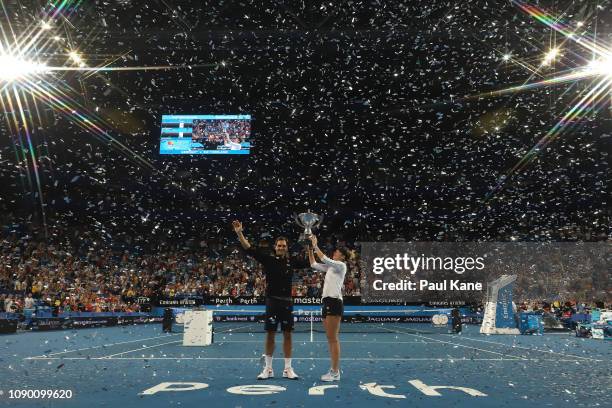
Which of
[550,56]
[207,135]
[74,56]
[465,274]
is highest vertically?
[74,56]

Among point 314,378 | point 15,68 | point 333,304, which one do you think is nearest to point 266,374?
point 314,378

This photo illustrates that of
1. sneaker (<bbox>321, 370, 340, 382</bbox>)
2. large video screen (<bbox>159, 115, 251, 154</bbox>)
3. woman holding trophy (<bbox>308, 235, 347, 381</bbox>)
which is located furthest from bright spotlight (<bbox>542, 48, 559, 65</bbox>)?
sneaker (<bbox>321, 370, 340, 382</bbox>)

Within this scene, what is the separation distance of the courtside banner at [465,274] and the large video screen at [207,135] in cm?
1081

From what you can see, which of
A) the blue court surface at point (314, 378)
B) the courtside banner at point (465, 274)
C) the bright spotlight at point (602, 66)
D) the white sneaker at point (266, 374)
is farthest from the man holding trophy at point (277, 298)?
the courtside banner at point (465, 274)

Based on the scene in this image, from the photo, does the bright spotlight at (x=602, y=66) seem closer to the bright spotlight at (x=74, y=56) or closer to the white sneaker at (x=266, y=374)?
the white sneaker at (x=266, y=374)

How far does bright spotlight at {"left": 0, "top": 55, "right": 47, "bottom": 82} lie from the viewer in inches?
844

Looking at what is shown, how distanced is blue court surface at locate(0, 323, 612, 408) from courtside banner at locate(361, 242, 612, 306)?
19.4 meters

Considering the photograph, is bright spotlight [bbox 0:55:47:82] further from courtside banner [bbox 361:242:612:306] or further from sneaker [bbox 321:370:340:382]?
courtside banner [bbox 361:242:612:306]

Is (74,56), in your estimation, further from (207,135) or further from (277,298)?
(277,298)

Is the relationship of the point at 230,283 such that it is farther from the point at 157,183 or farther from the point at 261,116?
the point at 261,116

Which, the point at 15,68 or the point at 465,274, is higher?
the point at 15,68

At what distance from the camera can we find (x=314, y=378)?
7.15 metres

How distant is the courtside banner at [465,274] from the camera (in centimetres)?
3070

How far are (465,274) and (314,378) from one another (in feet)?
82.6
